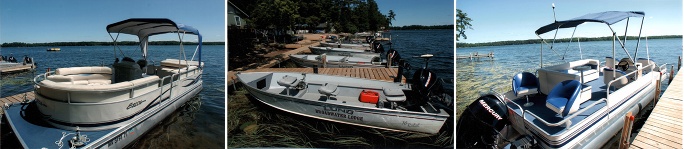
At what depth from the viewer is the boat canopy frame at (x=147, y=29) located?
2.90 metres

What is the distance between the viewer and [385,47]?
11.4ft

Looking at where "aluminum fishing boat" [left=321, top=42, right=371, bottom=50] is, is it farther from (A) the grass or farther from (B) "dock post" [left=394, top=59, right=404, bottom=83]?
(A) the grass

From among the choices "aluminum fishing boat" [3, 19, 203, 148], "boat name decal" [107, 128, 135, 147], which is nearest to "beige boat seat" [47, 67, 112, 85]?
"aluminum fishing boat" [3, 19, 203, 148]

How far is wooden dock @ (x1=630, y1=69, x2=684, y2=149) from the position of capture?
2678mm

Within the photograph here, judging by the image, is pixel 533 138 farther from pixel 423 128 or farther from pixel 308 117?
pixel 308 117

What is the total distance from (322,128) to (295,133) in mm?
294

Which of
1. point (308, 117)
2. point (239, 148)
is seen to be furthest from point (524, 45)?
point (239, 148)

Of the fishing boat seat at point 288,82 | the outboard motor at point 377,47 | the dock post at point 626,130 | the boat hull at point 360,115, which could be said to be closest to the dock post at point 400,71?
the outboard motor at point 377,47

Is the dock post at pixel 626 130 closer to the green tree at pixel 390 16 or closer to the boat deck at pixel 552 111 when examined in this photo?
the boat deck at pixel 552 111

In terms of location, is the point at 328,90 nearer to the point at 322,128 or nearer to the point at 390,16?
the point at 322,128

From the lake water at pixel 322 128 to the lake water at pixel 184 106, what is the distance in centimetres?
32

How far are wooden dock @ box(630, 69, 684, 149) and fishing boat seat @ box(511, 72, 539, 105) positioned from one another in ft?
3.01

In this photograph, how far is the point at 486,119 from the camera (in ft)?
8.09

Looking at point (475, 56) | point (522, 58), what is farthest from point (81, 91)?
point (522, 58)
